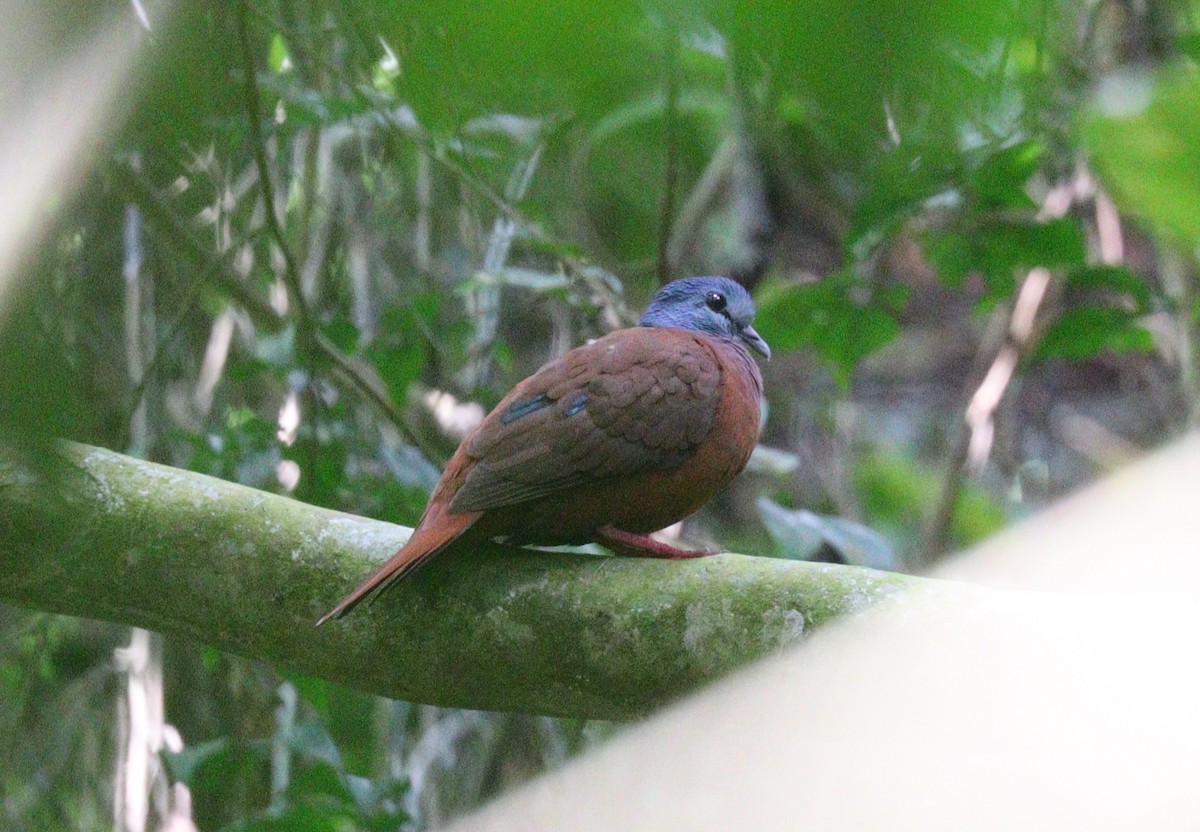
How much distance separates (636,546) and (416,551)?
1.46ft

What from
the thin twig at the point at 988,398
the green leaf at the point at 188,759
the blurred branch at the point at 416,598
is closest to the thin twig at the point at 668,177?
the blurred branch at the point at 416,598

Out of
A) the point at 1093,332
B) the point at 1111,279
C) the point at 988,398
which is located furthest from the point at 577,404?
the point at 988,398

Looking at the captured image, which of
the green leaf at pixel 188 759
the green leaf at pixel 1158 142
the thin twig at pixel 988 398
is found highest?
the green leaf at pixel 1158 142

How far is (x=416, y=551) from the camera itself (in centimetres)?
207

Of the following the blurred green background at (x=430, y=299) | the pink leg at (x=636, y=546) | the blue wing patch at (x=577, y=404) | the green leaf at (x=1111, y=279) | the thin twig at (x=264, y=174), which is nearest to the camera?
the pink leg at (x=636, y=546)

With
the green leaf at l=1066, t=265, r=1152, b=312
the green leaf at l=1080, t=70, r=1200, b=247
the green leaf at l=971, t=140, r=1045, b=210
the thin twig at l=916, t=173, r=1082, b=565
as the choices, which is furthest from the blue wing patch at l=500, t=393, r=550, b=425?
A: the thin twig at l=916, t=173, r=1082, b=565

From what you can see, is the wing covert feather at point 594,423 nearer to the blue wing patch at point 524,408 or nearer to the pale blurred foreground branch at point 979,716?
the blue wing patch at point 524,408

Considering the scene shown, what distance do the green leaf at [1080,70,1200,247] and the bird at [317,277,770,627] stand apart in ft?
2.92

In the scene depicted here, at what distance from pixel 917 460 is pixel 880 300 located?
306 cm

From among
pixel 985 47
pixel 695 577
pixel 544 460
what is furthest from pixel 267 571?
pixel 985 47

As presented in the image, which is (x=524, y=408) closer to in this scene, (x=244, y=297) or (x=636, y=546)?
(x=636, y=546)

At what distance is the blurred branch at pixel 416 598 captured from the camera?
1.95 metres

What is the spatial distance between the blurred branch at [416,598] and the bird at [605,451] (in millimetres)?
114

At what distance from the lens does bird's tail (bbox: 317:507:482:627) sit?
1967mm
